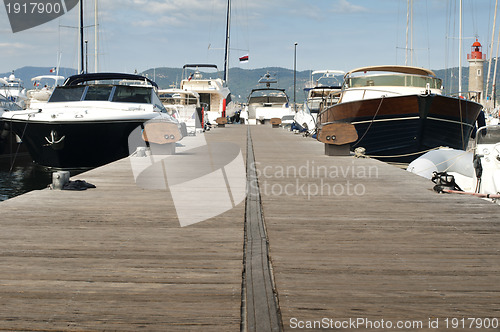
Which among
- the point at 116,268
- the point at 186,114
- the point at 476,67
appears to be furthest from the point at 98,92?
the point at 476,67

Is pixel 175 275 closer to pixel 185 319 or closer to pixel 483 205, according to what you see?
pixel 185 319

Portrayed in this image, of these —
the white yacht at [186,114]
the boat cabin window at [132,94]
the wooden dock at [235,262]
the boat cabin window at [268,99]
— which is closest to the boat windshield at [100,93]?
the boat cabin window at [132,94]

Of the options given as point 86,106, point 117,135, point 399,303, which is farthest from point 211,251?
point 86,106

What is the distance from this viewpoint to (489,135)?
11.5 meters

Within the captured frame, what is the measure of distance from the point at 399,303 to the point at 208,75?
46.9 m

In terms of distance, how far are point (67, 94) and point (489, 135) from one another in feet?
34.0

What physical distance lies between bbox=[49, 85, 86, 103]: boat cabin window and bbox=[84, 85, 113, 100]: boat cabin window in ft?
0.61

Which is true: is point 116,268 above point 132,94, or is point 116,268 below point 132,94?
below

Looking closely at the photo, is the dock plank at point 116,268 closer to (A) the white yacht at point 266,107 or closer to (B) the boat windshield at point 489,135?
(B) the boat windshield at point 489,135

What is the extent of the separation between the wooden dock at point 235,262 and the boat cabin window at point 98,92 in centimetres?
799

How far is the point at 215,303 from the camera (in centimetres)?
318

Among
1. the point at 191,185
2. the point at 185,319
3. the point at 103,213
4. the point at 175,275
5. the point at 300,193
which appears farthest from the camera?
the point at 191,185

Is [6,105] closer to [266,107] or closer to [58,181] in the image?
[58,181]

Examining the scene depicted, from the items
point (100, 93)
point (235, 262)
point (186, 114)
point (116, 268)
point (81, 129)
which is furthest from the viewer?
point (186, 114)
